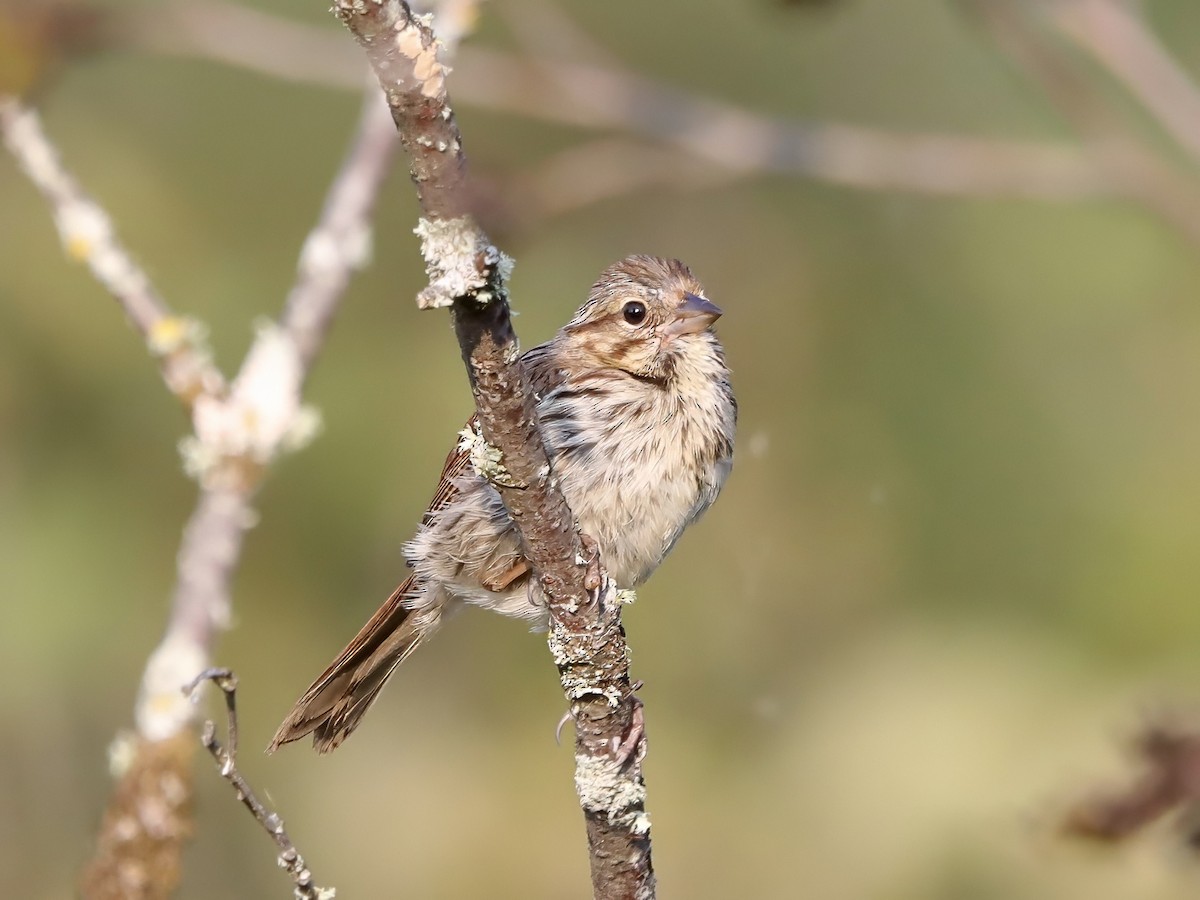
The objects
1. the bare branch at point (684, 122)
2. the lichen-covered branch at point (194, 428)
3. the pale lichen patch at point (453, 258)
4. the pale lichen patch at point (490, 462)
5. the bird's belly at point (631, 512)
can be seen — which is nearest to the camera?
the pale lichen patch at point (453, 258)

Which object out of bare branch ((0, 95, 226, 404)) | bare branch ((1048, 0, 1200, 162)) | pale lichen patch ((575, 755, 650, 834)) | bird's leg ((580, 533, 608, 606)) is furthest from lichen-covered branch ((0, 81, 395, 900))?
bare branch ((1048, 0, 1200, 162))

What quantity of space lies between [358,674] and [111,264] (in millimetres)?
1282

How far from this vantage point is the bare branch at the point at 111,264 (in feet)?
13.3

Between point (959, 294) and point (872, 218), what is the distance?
644 mm

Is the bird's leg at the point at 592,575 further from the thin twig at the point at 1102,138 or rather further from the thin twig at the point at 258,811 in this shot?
the thin twig at the point at 1102,138

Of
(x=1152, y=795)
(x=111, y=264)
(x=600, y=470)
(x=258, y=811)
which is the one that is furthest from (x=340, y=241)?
(x=1152, y=795)

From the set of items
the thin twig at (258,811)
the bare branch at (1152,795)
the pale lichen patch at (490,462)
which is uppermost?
the pale lichen patch at (490,462)

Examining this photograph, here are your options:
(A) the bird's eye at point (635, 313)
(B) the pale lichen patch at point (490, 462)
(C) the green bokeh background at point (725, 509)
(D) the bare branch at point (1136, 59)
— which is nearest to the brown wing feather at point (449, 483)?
(A) the bird's eye at point (635, 313)

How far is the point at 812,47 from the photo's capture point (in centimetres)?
821

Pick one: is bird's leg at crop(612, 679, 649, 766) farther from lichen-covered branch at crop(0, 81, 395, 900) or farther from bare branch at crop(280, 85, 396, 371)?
bare branch at crop(280, 85, 396, 371)

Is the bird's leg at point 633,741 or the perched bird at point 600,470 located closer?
the bird's leg at point 633,741

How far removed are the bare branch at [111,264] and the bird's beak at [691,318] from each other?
1189mm

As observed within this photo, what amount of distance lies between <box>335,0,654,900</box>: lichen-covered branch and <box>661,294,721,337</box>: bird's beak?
4.17ft

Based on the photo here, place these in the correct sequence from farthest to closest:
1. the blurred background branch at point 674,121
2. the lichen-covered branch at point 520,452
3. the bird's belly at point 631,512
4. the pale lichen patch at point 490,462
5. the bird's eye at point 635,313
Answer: the blurred background branch at point 674,121
the bird's eye at point 635,313
the bird's belly at point 631,512
the pale lichen patch at point 490,462
the lichen-covered branch at point 520,452
